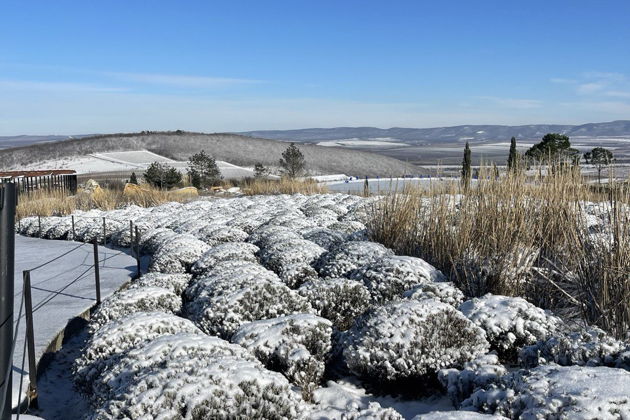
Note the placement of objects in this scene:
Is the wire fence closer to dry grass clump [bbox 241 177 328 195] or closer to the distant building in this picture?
the distant building

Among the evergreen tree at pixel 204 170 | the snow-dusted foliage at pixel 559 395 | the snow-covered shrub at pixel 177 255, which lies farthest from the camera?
the evergreen tree at pixel 204 170

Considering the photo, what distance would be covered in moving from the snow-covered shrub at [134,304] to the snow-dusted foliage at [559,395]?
3.15 m

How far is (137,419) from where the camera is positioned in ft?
9.71

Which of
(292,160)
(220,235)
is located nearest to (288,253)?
(220,235)

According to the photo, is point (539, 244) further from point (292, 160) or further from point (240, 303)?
point (292, 160)

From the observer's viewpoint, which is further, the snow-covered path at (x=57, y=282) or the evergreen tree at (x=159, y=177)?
the evergreen tree at (x=159, y=177)

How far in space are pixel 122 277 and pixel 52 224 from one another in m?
5.98

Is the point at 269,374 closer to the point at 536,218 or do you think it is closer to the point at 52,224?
the point at 536,218

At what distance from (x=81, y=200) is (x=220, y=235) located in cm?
1019

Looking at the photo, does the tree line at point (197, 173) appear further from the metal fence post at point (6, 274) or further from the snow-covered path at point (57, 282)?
the metal fence post at point (6, 274)

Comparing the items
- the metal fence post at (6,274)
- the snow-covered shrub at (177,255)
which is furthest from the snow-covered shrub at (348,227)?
the metal fence post at (6,274)

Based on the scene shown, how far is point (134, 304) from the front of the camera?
5.21m

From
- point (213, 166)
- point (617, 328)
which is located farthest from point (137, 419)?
point (213, 166)

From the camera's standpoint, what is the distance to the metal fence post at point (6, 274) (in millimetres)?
2260
